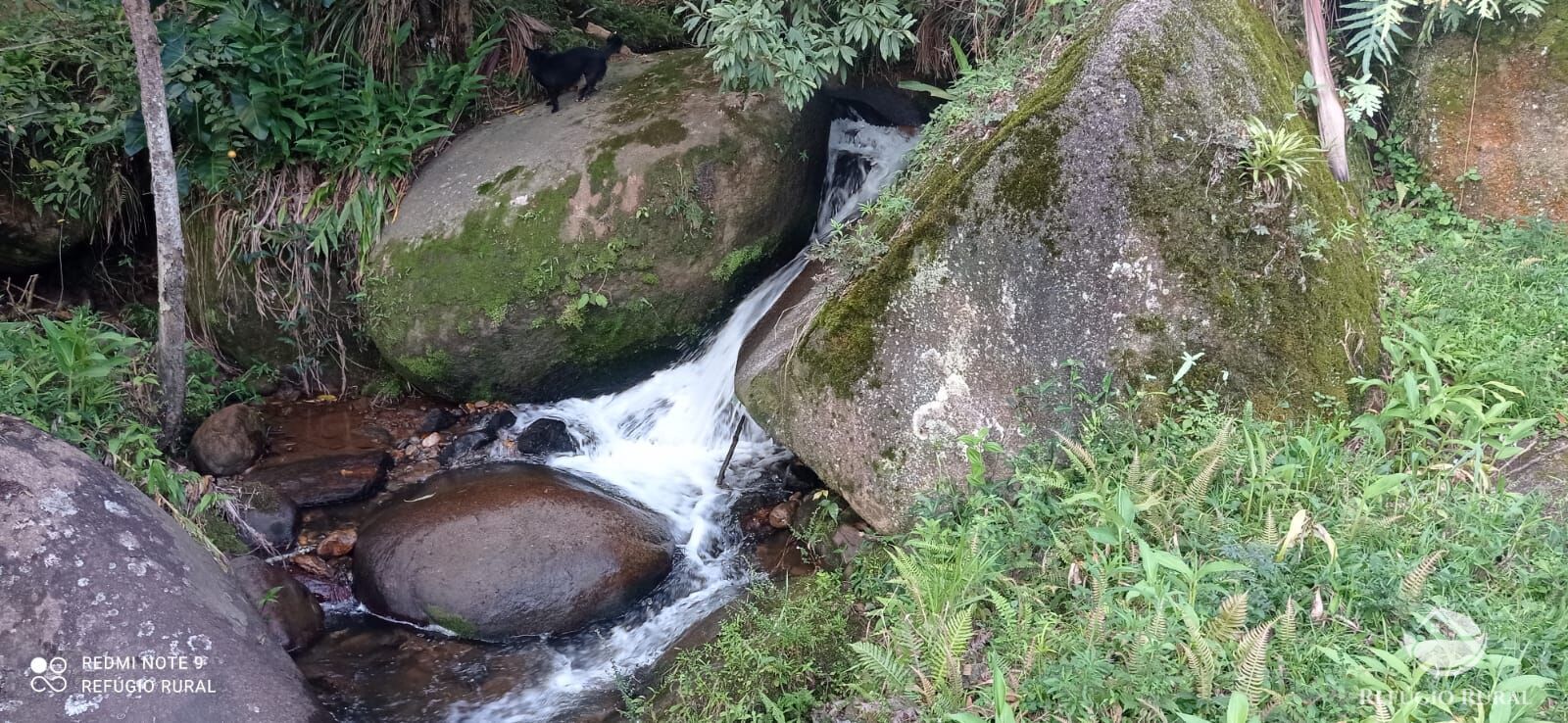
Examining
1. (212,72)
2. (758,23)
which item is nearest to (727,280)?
(758,23)

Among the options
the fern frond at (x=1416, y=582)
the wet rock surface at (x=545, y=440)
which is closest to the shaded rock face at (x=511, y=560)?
the wet rock surface at (x=545, y=440)

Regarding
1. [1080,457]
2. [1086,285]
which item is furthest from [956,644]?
[1086,285]

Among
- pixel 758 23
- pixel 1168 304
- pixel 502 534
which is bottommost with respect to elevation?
pixel 502 534

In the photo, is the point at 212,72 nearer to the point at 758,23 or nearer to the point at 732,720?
the point at 758,23

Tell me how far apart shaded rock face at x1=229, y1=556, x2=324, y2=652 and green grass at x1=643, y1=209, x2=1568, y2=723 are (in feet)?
6.41

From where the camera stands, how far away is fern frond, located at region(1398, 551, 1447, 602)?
2529 millimetres

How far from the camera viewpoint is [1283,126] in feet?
12.5

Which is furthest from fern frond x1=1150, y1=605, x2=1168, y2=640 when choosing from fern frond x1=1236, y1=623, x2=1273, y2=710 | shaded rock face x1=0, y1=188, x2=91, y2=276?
shaded rock face x1=0, y1=188, x2=91, y2=276

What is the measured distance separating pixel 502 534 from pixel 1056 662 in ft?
9.94

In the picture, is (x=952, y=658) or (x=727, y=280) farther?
(x=727, y=280)

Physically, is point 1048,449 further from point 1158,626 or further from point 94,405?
point 94,405

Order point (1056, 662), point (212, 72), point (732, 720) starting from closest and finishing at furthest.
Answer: point (1056, 662), point (732, 720), point (212, 72)

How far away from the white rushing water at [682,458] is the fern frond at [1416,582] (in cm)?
280

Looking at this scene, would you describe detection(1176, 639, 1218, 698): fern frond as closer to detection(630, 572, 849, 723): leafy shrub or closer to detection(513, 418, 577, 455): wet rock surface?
detection(630, 572, 849, 723): leafy shrub
